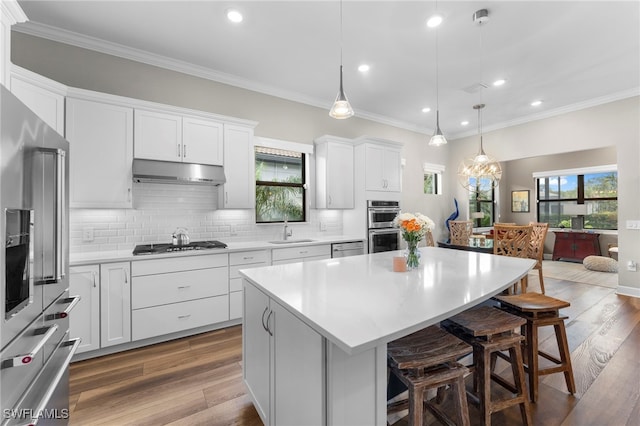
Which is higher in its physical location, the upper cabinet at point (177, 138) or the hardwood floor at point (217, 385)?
the upper cabinet at point (177, 138)

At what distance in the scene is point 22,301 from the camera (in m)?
1.07

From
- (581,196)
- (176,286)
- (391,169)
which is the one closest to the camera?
(176,286)

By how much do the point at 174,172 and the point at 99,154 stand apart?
65 centimetres

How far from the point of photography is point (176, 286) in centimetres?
284

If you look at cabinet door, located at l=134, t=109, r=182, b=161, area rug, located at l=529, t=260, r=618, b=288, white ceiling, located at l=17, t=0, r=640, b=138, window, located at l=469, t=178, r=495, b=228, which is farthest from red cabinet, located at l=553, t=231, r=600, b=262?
cabinet door, located at l=134, t=109, r=182, b=161

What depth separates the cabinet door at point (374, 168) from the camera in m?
4.46

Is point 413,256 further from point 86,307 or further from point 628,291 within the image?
point 628,291

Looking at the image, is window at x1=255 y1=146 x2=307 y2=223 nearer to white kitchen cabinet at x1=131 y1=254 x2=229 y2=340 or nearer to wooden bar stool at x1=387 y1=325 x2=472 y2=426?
white kitchen cabinet at x1=131 y1=254 x2=229 y2=340

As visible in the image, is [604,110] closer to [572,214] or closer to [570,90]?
[570,90]

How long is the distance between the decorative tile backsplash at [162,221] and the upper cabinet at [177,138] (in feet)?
1.39

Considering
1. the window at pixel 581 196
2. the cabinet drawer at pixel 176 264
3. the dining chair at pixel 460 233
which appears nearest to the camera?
the cabinet drawer at pixel 176 264

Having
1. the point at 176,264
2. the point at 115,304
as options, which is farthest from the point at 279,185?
the point at 115,304

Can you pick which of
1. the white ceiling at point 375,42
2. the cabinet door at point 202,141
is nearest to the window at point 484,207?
the white ceiling at point 375,42

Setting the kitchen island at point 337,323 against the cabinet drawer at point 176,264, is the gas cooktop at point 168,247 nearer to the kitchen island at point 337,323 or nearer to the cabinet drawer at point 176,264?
the cabinet drawer at point 176,264
